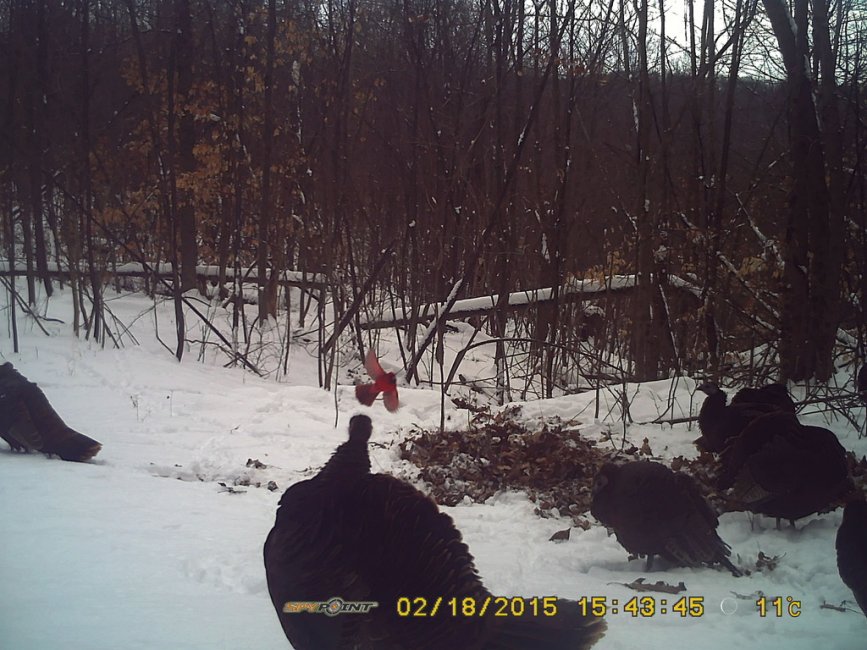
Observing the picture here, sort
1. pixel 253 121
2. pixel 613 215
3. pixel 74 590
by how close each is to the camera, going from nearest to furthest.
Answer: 1. pixel 74 590
2. pixel 253 121
3. pixel 613 215

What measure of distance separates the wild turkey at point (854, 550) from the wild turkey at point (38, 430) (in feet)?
5.15

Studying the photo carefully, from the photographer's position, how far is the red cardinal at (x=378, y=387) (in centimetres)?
126

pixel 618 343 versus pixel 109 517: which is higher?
pixel 618 343

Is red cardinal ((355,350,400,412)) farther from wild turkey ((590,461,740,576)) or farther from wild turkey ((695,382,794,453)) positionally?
wild turkey ((695,382,794,453))

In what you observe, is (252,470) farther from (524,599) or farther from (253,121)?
(253,121)

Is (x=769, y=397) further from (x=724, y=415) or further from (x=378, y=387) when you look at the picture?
(x=378, y=387)

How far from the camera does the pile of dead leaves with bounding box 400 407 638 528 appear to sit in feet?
4.27

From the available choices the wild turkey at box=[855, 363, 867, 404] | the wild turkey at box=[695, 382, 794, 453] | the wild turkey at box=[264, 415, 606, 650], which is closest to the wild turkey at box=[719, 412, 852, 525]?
the wild turkey at box=[695, 382, 794, 453]

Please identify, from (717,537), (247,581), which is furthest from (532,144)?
(247,581)

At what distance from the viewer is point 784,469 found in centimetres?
132

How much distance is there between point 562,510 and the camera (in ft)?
4.24

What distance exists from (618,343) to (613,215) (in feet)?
1.37
